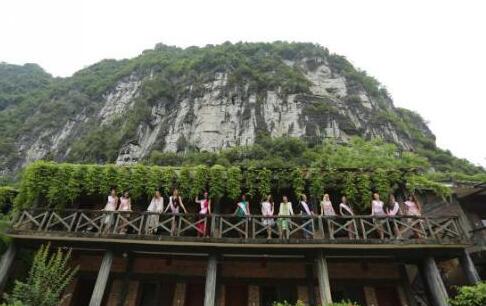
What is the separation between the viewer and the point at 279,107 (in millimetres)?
57938

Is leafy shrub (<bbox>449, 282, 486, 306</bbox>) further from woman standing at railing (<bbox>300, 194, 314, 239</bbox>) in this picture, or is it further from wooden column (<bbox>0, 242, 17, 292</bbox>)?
wooden column (<bbox>0, 242, 17, 292</bbox>)

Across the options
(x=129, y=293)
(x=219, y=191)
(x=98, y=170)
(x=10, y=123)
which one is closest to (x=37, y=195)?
(x=98, y=170)

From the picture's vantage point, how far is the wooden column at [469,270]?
10.2m

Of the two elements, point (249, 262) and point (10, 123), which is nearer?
point (249, 262)

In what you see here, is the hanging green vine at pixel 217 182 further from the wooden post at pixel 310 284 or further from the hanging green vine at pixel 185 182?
the wooden post at pixel 310 284

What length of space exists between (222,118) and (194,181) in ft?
150

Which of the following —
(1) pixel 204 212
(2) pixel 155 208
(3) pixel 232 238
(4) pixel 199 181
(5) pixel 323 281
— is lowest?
(5) pixel 323 281

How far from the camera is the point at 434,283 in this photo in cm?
1009

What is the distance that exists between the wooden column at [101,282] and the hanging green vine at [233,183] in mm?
4412

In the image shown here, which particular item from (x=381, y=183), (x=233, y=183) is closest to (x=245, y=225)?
(x=233, y=183)

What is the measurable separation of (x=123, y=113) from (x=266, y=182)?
57996 mm

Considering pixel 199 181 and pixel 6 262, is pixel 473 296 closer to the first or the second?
pixel 199 181

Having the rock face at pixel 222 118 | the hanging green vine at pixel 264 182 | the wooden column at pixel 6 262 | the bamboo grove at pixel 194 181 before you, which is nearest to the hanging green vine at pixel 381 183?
the bamboo grove at pixel 194 181

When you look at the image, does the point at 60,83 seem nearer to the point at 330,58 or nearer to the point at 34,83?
the point at 34,83
